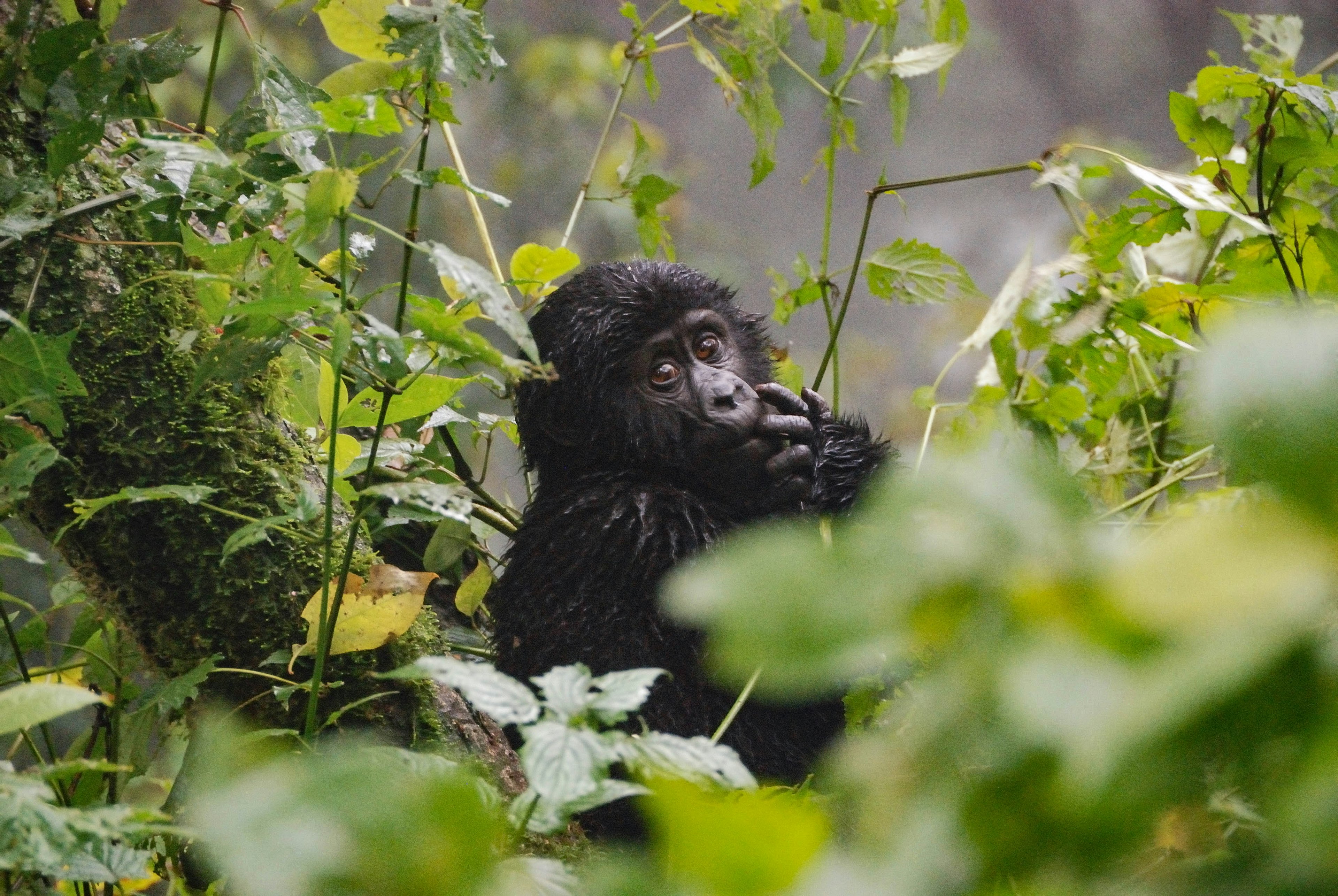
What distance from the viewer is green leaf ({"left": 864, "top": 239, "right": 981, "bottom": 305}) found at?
1583 mm

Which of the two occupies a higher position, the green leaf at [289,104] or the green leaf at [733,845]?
the green leaf at [289,104]

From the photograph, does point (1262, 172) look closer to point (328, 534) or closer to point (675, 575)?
point (675, 575)

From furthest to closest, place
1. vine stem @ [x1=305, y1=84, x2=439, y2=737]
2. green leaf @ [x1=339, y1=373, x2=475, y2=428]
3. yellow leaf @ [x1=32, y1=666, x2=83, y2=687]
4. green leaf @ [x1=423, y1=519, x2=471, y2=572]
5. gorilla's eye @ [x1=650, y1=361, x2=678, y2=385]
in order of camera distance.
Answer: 1. gorilla's eye @ [x1=650, y1=361, x2=678, y2=385]
2. green leaf @ [x1=423, y1=519, x2=471, y2=572]
3. yellow leaf @ [x1=32, y1=666, x2=83, y2=687]
4. green leaf @ [x1=339, y1=373, x2=475, y2=428]
5. vine stem @ [x1=305, y1=84, x2=439, y2=737]

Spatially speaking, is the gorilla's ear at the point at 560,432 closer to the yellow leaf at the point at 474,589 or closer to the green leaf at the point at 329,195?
the yellow leaf at the point at 474,589

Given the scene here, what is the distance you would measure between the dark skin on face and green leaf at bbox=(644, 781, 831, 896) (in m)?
1.34

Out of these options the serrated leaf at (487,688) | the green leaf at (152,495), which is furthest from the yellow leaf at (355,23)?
the serrated leaf at (487,688)

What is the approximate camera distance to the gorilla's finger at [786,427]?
1.63 m

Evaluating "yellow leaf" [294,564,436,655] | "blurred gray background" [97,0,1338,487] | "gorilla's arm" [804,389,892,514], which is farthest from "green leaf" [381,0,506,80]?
"blurred gray background" [97,0,1338,487]

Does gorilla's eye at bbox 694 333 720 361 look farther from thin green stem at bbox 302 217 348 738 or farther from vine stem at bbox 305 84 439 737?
thin green stem at bbox 302 217 348 738

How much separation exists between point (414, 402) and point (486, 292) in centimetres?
27

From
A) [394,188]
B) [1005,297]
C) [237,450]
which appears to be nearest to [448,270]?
[237,450]

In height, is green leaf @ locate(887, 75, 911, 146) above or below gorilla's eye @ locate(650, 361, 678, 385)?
above

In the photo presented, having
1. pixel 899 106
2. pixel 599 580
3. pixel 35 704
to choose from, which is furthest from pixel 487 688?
pixel 899 106

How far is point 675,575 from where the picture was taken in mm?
1250
